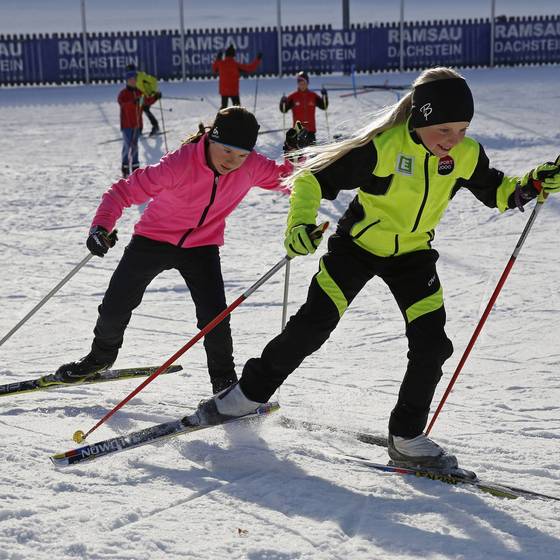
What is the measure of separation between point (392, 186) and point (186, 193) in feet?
3.53

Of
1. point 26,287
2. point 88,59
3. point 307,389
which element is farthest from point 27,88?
point 307,389

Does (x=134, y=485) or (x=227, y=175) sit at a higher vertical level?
(x=227, y=175)

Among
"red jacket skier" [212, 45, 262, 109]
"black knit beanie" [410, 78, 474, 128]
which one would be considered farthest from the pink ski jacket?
"red jacket skier" [212, 45, 262, 109]

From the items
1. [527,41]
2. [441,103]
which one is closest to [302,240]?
[441,103]

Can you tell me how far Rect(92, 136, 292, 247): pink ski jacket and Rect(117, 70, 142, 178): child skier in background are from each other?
25.2 feet

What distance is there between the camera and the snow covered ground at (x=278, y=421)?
3.02 meters

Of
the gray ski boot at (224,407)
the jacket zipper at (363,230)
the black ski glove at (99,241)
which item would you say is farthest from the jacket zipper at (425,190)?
the black ski glove at (99,241)

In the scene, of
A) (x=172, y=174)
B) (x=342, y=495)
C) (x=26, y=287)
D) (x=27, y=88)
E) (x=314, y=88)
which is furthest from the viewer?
(x=27, y=88)

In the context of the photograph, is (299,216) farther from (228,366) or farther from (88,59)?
(88,59)

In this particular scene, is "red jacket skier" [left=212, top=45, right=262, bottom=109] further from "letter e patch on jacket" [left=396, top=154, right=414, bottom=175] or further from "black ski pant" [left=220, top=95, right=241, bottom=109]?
"letter e patch on jacket" [left=396, top=154, right=414, bottom=175]

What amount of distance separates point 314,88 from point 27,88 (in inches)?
289

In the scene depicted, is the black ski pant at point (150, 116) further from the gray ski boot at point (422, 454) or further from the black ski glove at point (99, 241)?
the gray ski boot at point (422, 454)

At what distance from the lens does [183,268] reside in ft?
14.1

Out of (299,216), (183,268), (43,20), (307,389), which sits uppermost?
(43,20)
